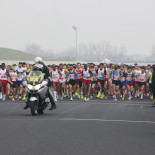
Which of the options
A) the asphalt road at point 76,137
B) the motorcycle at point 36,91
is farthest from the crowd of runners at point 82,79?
the asphalt road at point 76,137

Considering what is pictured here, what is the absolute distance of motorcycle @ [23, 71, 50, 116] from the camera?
14.5 meters

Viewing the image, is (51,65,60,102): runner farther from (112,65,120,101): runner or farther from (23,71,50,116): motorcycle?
(23,71,50,116): motorcycle

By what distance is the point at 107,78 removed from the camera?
26.6m

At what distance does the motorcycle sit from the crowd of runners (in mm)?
9969

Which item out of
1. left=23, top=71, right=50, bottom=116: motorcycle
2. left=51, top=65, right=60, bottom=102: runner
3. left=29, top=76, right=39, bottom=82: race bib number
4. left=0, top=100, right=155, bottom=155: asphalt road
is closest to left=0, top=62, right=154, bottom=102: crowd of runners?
left=51, top=65, right=60, bottom=102: runner

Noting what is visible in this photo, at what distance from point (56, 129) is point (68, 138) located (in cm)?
164

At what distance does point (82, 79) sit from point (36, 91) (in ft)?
37.7

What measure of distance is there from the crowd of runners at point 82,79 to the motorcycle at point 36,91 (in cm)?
997

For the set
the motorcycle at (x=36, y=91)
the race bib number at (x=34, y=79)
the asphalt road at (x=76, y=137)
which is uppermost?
the race bib number at (x=34, y=79)

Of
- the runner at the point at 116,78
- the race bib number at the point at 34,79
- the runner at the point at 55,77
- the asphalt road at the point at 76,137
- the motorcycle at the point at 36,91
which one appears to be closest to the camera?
the asphalt road at the point at 76,137

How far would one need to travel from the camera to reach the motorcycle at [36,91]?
14541mm

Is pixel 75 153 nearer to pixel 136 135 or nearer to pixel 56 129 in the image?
pixel 136 135

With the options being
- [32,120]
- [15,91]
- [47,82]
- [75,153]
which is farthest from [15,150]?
[15,91]

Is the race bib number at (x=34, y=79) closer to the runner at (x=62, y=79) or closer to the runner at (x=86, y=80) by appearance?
the runner at (x=86, y=80)
